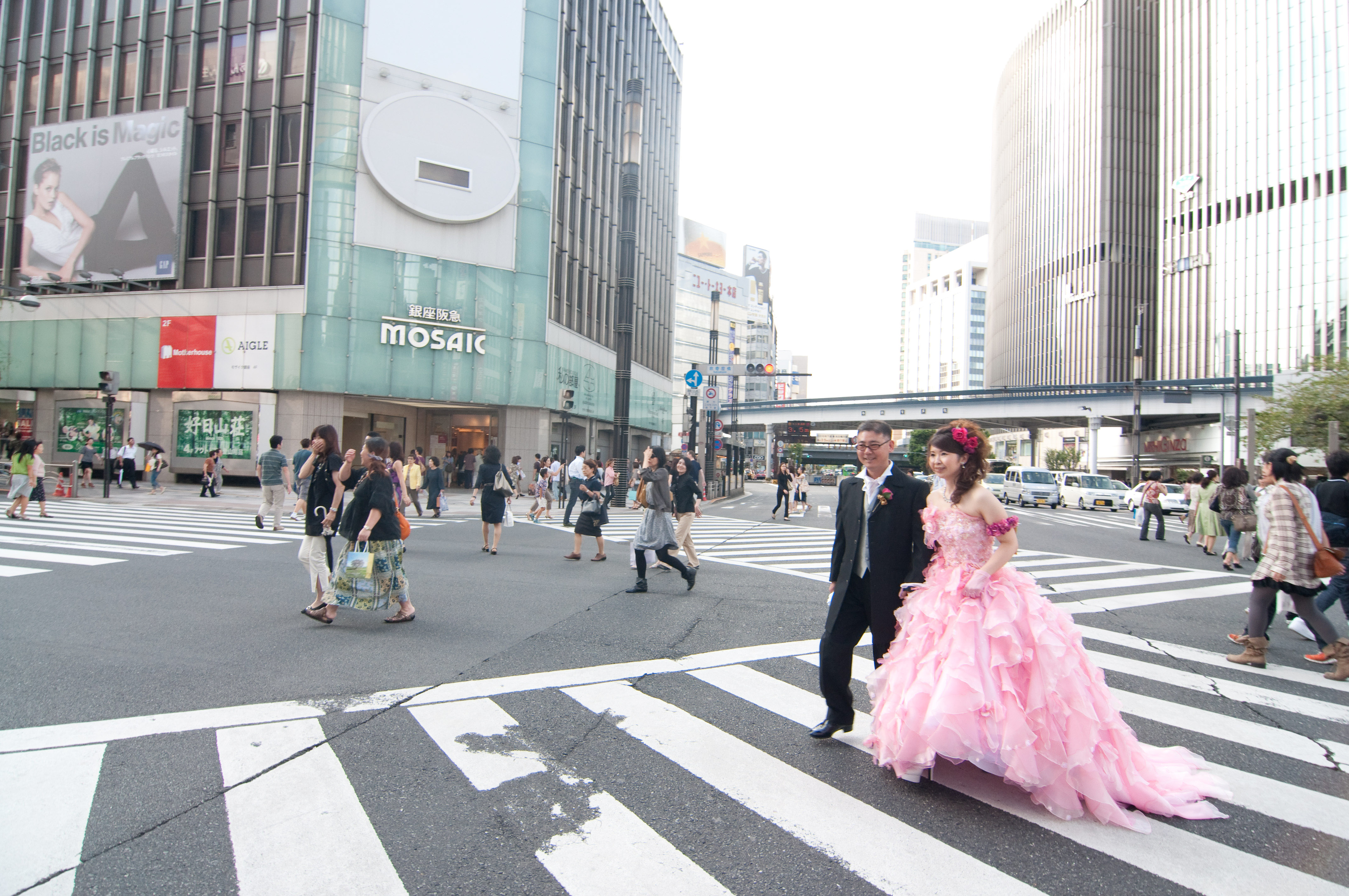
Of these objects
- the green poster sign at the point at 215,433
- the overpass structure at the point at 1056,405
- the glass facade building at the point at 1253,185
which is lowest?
the green poster sign at the point at 215,433

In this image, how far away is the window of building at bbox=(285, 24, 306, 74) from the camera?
2759cm

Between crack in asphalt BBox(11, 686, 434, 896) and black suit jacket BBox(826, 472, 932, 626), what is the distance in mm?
2773

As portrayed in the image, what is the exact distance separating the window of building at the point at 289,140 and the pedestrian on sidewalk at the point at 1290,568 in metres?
30.2

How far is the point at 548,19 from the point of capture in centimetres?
3022

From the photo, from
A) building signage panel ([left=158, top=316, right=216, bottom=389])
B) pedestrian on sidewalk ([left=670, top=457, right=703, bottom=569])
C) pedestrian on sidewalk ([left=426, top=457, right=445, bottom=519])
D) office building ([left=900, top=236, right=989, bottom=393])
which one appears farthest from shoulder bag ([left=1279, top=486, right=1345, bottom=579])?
office building ([left=900, top=236, right=989, bottom=393])

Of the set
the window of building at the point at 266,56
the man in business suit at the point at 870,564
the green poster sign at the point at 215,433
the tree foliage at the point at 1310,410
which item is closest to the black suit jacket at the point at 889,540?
the man in business suit at the point at 870,564

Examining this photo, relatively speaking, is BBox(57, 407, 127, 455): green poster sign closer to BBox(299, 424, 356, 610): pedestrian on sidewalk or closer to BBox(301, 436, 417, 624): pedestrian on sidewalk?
BBox(299, 424, 356, 610): pedestrian on sidewalk

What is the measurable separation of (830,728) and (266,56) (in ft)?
107

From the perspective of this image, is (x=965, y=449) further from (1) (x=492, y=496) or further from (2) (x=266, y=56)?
(2) (x=266, y=56)

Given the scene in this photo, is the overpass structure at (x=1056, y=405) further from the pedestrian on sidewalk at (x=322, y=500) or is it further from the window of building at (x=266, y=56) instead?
the pedestrian on sidewalk at (x=322, y=500)

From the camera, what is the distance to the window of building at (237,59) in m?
28.2

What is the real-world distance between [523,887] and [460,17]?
1260 inches

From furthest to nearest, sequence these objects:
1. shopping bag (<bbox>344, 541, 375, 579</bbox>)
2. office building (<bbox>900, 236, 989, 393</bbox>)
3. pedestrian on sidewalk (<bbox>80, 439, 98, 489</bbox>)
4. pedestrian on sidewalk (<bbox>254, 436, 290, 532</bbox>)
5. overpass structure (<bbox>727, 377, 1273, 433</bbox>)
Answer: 1. office building (<bbox>900, 236, 989, 393</bbox>)
2. overpass structure (<bbox>727, 377, 1273, 433</bbox>)
3. pedestrian on sidewalk (<bbox>80, 439, 98, 489</bbox>)
4. pedestrian on sidewalk (<bbox>254, 436, 290, 532</bbox>)
5. shopping bag (<bbox>344, 541, 375, 579</bbox>)

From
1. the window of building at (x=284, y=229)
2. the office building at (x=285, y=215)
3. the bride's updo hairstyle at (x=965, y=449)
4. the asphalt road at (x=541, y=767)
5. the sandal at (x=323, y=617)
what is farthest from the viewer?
the window of building at (x=284, y=229)
